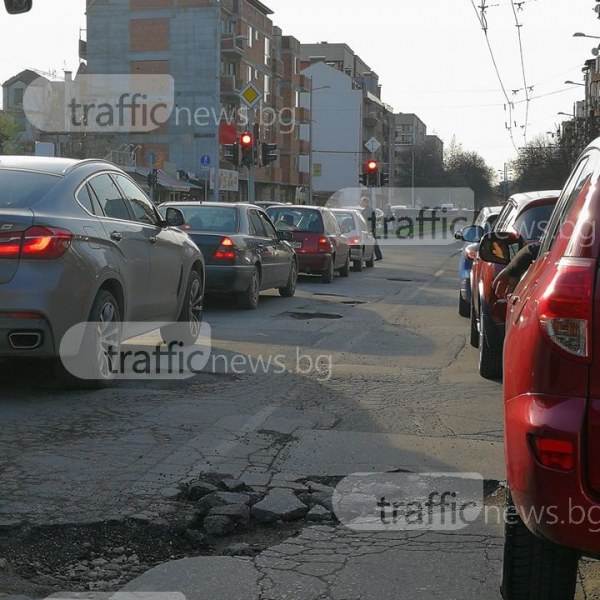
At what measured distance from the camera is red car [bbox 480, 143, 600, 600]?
290 centimetres

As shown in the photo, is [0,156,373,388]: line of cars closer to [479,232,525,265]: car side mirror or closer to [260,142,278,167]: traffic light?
[479,232,525,265]: car side mirror

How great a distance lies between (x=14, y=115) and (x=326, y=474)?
83.8m

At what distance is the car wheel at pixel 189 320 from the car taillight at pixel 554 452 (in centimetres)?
696

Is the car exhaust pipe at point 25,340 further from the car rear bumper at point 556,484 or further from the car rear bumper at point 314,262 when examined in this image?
the car rear bumper at point 314,262

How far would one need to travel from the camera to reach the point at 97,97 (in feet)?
207

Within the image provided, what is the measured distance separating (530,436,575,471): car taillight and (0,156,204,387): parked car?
4.58 metres

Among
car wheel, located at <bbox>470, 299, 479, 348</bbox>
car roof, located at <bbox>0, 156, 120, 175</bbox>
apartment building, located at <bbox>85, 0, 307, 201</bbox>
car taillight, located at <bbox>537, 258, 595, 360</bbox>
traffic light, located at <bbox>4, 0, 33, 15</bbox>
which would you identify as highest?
apartment building, located at <bbox>85, 0, 307, 201</bbox>

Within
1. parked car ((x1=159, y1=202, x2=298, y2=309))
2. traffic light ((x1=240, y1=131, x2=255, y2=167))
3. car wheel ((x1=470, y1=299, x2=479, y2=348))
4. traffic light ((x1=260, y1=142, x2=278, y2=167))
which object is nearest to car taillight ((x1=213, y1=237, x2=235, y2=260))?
parked car ((x1=159, y1=202, x2=298, y2=309))

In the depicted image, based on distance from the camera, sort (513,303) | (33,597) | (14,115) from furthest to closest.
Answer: (14,115) → (513,303) → (33,597)

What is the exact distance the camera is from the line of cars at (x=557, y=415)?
9.51ft

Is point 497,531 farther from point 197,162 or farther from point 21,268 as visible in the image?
point 197,162

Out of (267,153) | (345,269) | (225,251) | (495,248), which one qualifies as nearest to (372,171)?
(267,153)

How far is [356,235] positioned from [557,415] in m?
22.8

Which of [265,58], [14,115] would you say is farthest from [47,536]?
[14,115]
